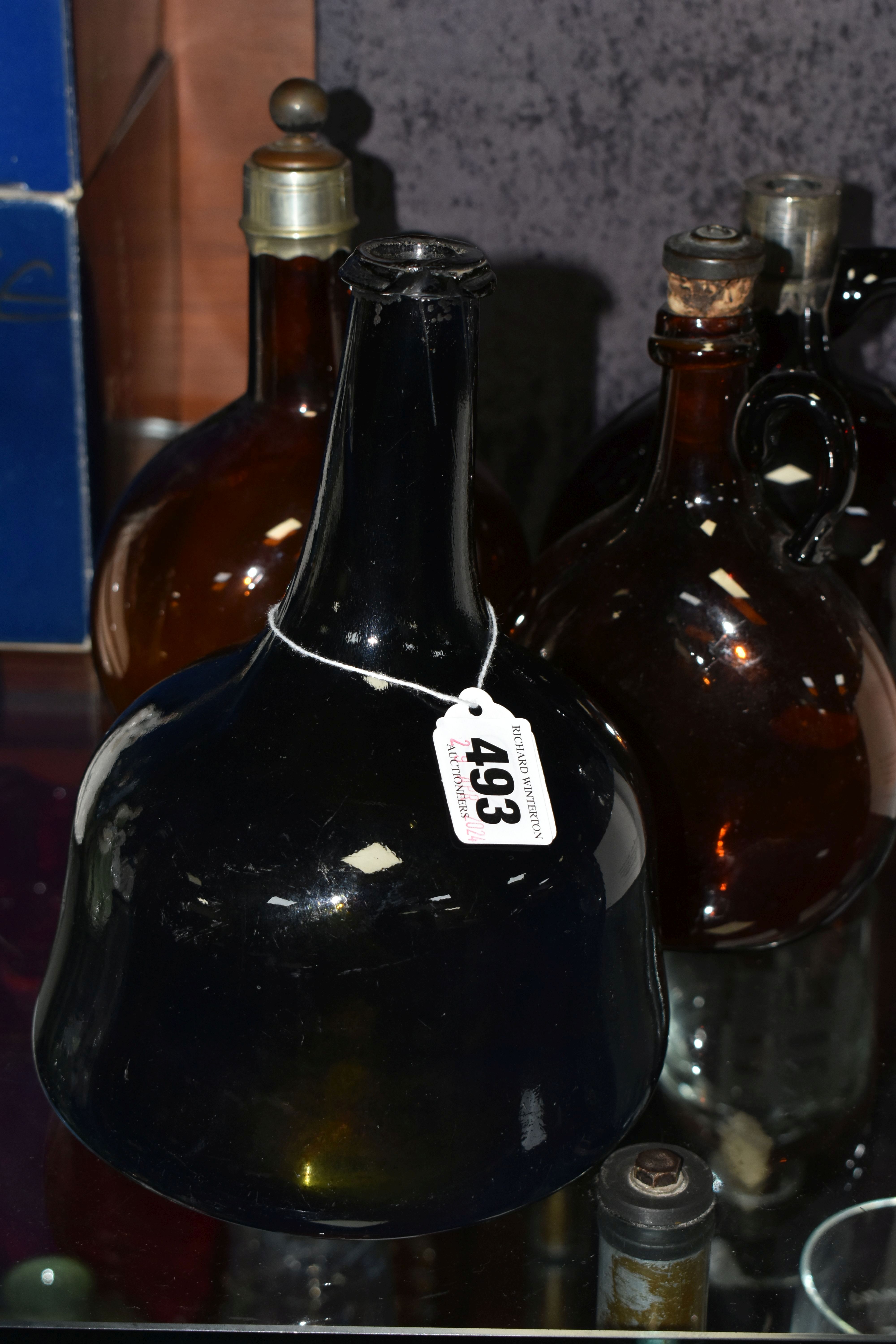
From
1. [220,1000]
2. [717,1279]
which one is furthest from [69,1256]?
[717,1279]

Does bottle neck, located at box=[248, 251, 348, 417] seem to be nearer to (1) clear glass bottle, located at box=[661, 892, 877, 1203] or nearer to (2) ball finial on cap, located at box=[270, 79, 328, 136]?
(2) ball finial on cap, located at box=[270, 79, 328, 136]

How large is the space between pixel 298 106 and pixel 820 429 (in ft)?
0.91

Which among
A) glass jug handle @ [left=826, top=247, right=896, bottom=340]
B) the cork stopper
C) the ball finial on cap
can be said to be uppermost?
the ball finial on cap

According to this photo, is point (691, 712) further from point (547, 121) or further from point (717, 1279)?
point (547, 121)

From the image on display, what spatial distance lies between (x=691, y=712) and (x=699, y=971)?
17 cm

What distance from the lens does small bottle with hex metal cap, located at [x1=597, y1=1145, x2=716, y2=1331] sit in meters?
0.55

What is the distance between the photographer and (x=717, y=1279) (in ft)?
1.85

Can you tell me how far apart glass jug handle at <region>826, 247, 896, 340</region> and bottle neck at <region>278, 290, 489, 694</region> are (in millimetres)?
332

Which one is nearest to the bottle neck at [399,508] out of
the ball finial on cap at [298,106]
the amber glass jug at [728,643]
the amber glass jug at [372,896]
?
the amber glass jug at [372,896]

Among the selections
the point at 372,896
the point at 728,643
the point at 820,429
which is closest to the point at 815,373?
the point at 820,429

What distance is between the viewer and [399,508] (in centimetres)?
53

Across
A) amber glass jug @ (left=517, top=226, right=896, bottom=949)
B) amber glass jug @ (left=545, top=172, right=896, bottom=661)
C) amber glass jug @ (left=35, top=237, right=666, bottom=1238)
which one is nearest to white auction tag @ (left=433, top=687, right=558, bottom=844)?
amber glass jug @ (left=35, top=237, right=666, bottom=1238)

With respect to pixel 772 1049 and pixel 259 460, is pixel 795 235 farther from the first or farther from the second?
pixel 772 1049

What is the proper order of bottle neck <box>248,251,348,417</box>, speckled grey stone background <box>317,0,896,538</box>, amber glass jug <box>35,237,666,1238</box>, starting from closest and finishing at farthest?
amber glass jug <box>35,237,666,1238</box> < bottle neck <box>248,251,348,417</box> < speckled grey stone background <box>317,0,896,538</box>
